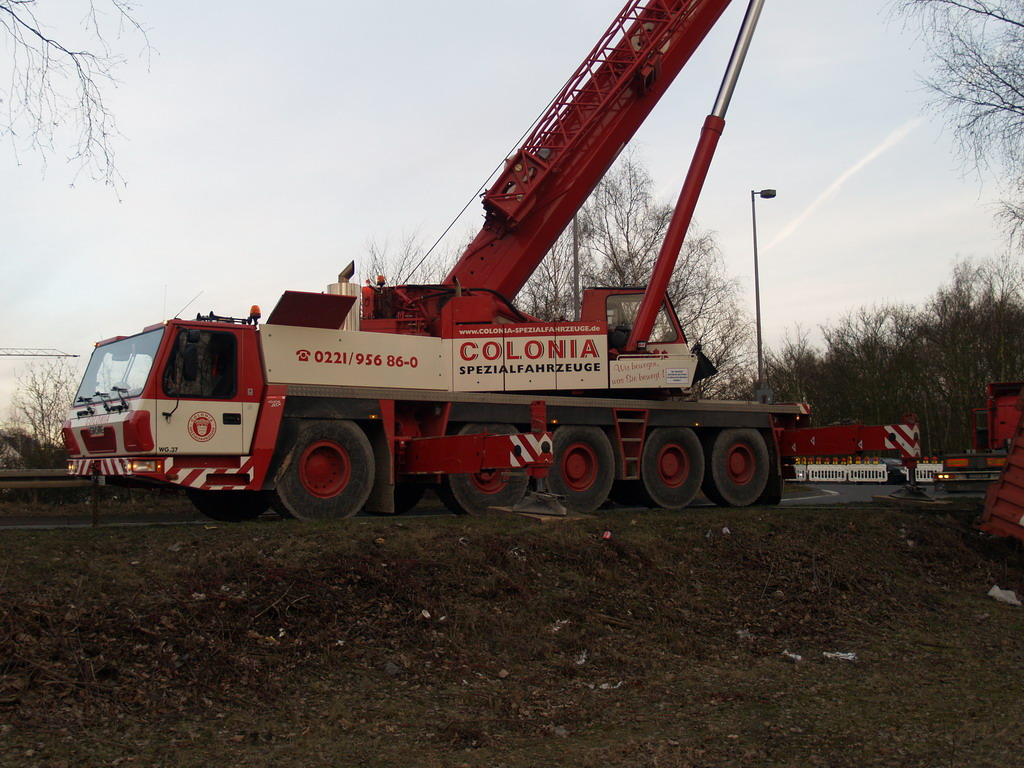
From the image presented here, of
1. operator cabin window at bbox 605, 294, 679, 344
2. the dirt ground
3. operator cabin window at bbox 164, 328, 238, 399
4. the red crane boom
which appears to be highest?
the red crane boom

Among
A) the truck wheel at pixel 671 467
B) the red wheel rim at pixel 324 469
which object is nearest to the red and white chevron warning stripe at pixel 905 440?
the truck wheel at pixel 671 467

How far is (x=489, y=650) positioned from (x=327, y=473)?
455cm

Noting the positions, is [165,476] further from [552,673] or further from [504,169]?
[504,169]

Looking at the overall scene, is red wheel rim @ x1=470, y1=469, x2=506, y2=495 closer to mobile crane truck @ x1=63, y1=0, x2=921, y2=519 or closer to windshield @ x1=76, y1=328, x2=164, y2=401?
mobile crane truck @ x1=63, y1=0, x2=921, y2=519

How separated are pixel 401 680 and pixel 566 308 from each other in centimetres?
2604

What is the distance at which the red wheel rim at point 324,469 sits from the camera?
10.2 m

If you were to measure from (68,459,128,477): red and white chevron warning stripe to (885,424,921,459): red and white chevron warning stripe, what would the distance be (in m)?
10.3

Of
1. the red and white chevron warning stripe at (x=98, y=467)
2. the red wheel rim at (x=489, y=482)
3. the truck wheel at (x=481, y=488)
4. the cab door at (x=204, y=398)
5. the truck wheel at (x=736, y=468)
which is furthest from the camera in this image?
the truck wheel at (x=736, y=468)

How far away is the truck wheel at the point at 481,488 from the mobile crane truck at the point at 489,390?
0.07 feet

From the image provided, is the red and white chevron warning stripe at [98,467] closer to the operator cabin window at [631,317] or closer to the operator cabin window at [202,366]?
the operator cabin window at [202,366]

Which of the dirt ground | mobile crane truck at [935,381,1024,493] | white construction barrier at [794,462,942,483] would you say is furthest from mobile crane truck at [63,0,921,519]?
white construction barrier at [794,462,942,483]

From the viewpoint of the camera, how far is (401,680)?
5754 millimetres

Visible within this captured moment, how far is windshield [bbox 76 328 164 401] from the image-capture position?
381 inches

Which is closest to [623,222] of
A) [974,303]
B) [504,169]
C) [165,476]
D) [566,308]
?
[566,308]
